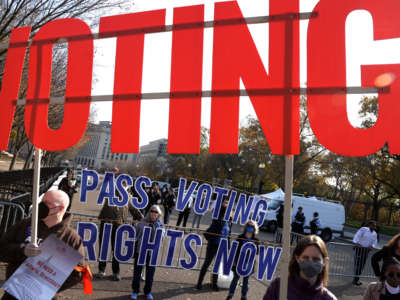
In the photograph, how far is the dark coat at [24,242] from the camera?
2.72 meters

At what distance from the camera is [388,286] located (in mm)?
3086

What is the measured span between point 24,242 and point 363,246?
952 cm

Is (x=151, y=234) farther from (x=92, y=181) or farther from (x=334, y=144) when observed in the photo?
(x=334, y=144)

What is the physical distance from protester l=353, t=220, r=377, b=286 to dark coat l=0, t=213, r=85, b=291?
355 inches

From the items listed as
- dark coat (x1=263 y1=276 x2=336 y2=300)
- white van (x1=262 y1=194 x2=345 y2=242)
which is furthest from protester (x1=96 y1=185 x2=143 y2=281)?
white van (x1=262 y1=194 x2=345 y2=242)

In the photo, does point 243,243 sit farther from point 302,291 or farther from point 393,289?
point 302,291

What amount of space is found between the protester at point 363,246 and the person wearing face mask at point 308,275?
27.0 feet

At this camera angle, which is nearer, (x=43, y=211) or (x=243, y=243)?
(x=43, y=211)

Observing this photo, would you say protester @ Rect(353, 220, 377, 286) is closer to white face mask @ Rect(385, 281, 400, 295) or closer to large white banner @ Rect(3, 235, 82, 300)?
white face mask @ Rect(385, 281, 400, 295)

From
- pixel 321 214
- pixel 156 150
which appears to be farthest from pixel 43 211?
pixel 156 150

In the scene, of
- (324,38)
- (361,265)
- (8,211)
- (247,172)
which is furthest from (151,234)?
(247,172)

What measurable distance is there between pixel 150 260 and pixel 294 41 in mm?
4224

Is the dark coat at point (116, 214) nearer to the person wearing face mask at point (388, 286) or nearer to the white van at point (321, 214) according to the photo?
the person wearing face mask at point (388, 286)

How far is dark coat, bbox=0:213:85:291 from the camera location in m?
2.72
